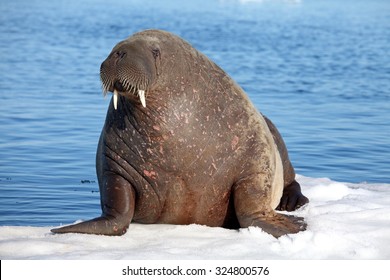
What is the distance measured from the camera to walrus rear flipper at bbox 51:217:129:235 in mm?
7199

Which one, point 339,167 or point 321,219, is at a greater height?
point 321,219

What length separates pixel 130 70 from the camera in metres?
6.93

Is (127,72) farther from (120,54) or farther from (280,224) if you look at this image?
(280,224)

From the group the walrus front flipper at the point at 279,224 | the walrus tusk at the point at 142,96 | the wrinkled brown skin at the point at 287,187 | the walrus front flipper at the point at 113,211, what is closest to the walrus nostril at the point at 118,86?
the walrus tusk at the point at 142,96

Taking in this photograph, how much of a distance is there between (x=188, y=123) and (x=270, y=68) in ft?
59.3

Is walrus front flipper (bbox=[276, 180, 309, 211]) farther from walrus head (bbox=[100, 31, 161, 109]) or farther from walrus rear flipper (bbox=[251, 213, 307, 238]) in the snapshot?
walrus head (bbox=[100, 31, 161, 109])

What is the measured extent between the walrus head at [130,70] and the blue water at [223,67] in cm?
230

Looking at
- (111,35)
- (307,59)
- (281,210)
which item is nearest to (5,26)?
(111,35)

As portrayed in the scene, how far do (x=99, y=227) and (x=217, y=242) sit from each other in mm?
881

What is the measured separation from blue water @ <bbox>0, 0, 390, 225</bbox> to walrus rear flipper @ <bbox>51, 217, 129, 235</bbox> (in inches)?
68.6

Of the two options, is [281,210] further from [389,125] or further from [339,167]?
[389,125]

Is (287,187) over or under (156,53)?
under

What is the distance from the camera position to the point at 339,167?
477 inches

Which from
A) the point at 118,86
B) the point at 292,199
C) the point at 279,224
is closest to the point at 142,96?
the point at 118,86
